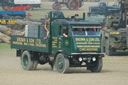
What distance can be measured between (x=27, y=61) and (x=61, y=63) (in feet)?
8.00

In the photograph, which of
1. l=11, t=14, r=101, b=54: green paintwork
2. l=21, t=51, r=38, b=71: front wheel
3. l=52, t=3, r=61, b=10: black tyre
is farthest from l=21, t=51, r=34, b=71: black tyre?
l=52, t=3, r=61, b=10: black tyre

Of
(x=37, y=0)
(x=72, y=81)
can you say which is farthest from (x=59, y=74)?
(x=37, y=0)

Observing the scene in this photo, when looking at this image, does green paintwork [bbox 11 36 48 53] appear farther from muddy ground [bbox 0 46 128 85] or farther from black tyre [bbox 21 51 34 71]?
muddy ground [bbox 0 46 128 85]

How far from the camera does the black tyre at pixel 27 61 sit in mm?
20906

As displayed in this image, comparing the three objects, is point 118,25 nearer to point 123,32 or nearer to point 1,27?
point 123,32

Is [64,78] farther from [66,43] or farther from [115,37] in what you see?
[115,37]

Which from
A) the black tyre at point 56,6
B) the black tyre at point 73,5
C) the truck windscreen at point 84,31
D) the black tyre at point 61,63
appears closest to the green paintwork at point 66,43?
the truck windscreen at point 84,31

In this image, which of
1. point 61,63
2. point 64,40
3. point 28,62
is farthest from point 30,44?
point 64,40

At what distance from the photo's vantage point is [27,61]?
21.3 meters

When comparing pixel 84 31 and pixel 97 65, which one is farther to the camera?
pixel 97 65

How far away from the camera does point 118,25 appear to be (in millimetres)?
31391

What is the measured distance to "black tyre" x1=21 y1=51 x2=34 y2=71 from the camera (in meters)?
20.9

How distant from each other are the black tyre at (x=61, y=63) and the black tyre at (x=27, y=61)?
5.30 ft

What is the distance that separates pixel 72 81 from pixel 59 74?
8.52 feet
